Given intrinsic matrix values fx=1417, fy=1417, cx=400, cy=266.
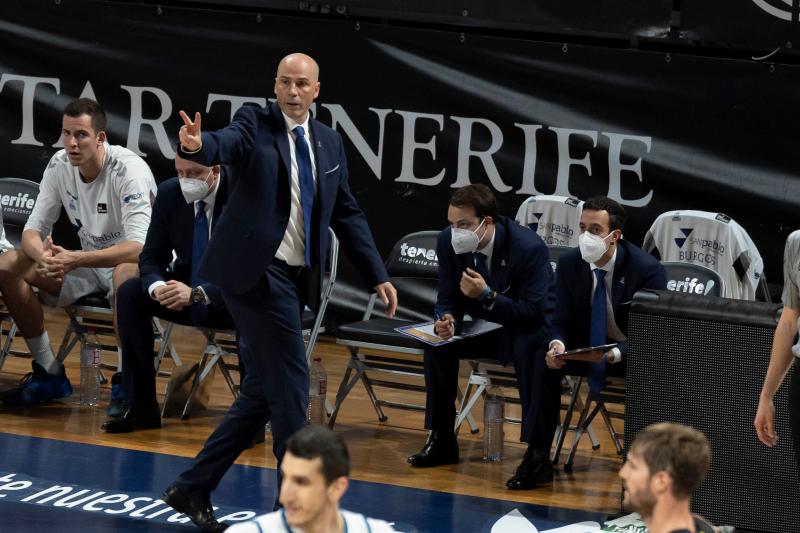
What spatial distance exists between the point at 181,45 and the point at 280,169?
16.1 feet

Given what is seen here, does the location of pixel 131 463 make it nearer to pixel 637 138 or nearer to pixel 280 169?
pixel 280 169

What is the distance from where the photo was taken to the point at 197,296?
288 inches

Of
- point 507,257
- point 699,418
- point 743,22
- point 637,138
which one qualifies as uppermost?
point 743,22

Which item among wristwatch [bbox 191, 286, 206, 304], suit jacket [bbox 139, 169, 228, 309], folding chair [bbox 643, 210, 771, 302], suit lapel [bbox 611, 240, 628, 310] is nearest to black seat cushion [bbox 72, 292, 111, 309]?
suit jacket [bbox 139, 169, 228, 309]

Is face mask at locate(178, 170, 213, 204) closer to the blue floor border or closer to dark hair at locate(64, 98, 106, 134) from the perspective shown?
dark hair at locate(64, 98, 106, 134)

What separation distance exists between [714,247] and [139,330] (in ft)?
11.2

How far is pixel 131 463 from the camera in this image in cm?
685

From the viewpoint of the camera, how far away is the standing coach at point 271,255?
219 inches

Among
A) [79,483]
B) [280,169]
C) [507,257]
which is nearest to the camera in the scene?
[280,169]

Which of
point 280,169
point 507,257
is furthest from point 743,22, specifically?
point 280,169

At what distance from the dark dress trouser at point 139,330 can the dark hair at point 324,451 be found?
153 inches

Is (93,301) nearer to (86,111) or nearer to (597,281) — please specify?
(86,111)

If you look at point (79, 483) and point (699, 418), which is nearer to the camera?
point (699, 418)

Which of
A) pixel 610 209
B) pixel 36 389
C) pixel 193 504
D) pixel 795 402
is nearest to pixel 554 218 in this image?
pixel 610 209
